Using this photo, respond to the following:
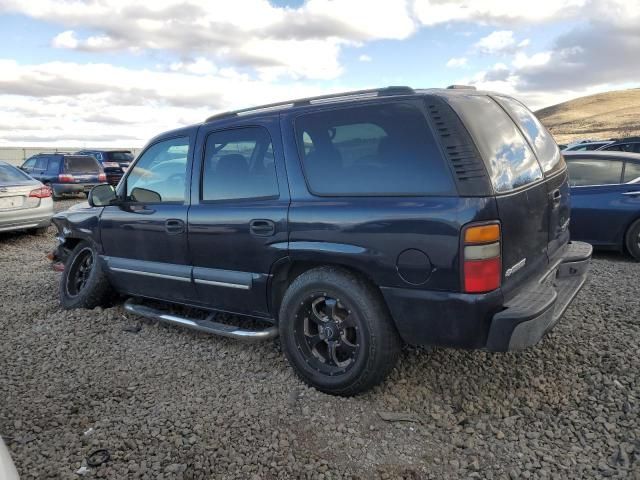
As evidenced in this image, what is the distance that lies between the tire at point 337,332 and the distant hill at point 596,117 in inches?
1932

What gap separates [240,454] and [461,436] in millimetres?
1225

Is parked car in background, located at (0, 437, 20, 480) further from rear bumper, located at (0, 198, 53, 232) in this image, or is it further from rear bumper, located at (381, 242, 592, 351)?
rear bumper, located at (0, 198, 53, 232)

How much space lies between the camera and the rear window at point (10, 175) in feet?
29.3

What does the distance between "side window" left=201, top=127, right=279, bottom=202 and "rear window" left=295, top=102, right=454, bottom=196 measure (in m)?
0.31

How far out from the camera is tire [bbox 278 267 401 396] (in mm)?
3018

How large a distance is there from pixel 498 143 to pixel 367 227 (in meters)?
0.92

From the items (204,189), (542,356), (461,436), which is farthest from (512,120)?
(204,189)

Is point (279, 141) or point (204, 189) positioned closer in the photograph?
point (279, 141)

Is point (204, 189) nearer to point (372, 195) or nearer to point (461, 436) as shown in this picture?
point (372, 195)

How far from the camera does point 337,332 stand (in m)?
3.19

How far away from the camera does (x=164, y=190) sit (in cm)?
421

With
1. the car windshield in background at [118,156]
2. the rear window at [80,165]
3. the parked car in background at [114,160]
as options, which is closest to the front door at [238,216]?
the rear window at [80,165]

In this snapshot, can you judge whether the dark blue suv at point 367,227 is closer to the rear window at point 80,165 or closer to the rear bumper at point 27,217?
the rear bumper at point 27,217

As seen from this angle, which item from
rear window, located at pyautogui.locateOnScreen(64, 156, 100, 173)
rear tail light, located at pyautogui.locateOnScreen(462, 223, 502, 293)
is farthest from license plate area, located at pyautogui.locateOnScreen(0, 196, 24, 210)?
rear tail light, located at pyautogui.locateOnScreen(462, 223, 502, 293)
